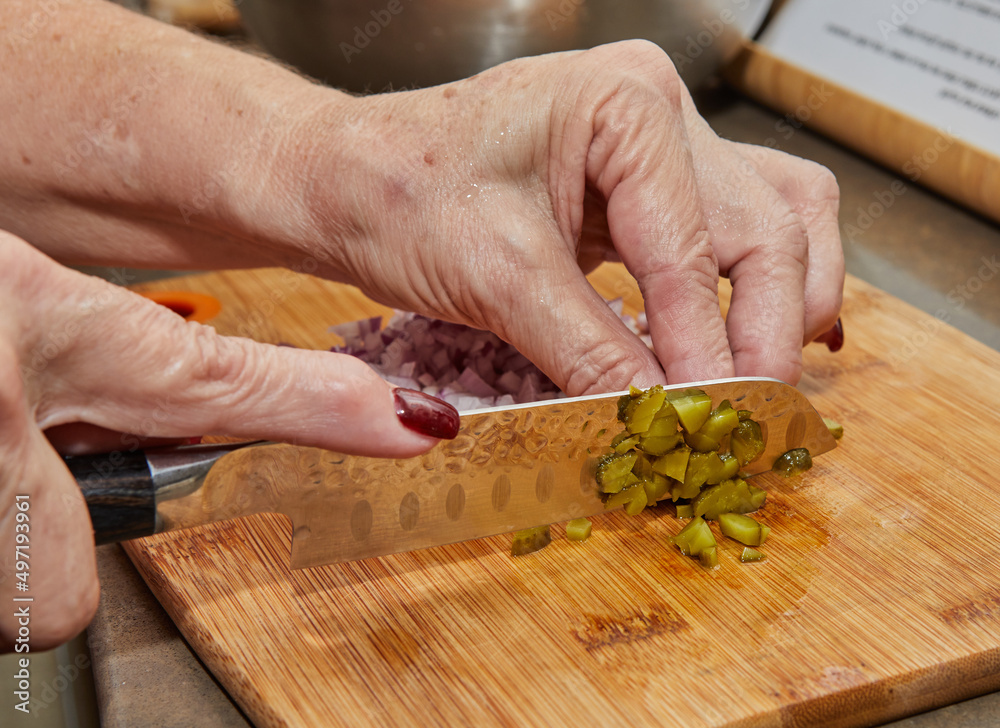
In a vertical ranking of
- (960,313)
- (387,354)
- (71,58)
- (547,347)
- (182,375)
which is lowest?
(960,313)

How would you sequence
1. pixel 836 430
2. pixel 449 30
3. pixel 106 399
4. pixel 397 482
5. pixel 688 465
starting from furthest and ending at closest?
pixel 449 30 < pixel 836 430 < pixel 688 465 < pixel 397 482 < pixel 106 399

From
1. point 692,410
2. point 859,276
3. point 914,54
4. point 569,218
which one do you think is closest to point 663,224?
point 569,218

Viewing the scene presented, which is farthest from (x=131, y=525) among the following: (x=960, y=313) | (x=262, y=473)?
(x=960, y=313)

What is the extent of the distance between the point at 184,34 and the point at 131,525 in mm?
812

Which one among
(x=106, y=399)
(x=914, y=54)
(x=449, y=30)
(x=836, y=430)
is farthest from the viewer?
(x=914, y=54)

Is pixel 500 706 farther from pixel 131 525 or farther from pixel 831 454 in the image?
pixel 831 454

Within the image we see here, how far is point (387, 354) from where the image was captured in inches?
51.0

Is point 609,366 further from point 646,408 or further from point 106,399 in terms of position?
point 106,399

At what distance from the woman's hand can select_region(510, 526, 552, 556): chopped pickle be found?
25 cm

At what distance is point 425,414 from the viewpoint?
31.0 inches

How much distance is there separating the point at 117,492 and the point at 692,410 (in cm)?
58

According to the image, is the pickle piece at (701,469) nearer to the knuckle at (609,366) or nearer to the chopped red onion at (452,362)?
the knuckle at (609,366)

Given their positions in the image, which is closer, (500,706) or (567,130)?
(500,706)

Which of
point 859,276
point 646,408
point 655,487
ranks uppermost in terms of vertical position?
point 646,408
